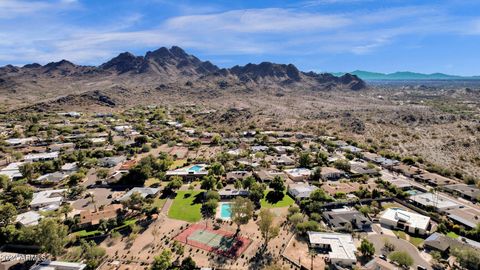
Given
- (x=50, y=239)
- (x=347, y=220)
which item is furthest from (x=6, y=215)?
(x=347, y=220)

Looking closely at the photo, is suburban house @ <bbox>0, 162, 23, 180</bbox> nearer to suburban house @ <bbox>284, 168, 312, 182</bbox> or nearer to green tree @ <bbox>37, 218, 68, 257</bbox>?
green tree @ <bbox>37, 218, 68, 257</bbox>

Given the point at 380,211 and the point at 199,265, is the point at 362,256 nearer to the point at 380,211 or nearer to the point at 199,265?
the point at 380,211

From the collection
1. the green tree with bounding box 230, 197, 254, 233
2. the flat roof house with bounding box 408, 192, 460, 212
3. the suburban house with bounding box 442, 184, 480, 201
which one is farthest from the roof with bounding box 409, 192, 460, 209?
the green tree with bounding box 230, 197, 254, 233

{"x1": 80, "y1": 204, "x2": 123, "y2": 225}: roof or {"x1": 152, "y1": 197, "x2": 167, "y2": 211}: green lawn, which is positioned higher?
{"x1": 80, "y1": 204, "x2": 123, "y2": 225}: roof

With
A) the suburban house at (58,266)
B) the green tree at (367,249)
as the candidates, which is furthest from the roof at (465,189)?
the suburban house at (58,266)

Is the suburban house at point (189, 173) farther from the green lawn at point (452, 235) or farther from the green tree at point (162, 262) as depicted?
the green lawn at point (452, 235)

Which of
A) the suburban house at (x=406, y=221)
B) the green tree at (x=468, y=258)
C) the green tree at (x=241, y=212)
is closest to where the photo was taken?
the green tree at (x=468, y=258)

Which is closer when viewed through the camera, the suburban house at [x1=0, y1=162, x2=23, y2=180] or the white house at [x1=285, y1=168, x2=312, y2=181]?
the suburban house at [x1=0, y1=162, x2=23, y2=180]
